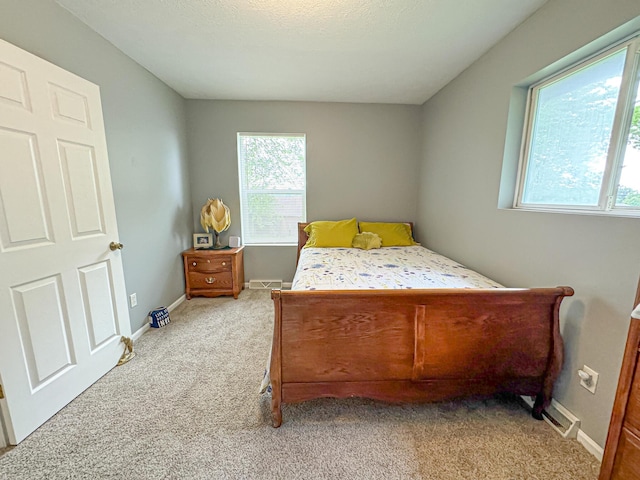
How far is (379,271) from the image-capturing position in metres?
2.03

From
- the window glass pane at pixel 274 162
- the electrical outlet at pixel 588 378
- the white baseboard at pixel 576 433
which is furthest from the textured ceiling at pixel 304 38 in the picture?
the white baseboard at pixel 576 433

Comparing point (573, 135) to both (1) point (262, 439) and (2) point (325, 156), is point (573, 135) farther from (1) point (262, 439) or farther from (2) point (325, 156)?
(1) point (262, 439)

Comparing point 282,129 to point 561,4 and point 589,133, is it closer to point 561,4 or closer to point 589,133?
point 561,4

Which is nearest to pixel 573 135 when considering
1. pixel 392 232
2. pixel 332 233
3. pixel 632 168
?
pixel 632 168

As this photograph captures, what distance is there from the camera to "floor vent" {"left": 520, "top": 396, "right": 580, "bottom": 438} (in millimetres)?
1271

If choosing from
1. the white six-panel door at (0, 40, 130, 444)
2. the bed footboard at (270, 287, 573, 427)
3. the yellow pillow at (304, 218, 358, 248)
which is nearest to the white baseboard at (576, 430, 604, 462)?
the bed footboard at (270, 287, 573, 427)

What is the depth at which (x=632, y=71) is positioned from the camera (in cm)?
116

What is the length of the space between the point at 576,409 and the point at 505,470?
1.76ft

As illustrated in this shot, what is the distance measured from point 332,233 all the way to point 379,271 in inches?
42.6

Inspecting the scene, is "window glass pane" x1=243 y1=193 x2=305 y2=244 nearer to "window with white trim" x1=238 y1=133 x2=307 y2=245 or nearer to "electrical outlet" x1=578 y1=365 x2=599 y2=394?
"window with white trim" x1=238 y1=133 x2=307 y2=245

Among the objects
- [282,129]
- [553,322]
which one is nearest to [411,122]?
[282,129]

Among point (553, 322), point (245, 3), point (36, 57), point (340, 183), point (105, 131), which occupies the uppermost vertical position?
point (245, 3)

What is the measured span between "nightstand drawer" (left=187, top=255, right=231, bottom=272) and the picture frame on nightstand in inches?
10.5

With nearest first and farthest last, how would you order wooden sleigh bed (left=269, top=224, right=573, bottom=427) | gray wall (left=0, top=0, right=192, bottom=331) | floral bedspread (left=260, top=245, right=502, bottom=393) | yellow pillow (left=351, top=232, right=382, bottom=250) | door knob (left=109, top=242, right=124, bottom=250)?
wooden sleigh bed (left=269, top=224, right=573, bottom=427) → gray wall (left=0, top=0, right=192, bottom=331) → floral bedspread (left=260, top=245, right=502, bottom=393) → door knob (left=109, top=242, right=124, bottom=250) → yellow pillow (left=351, top=232, right=382, bottom=250)
